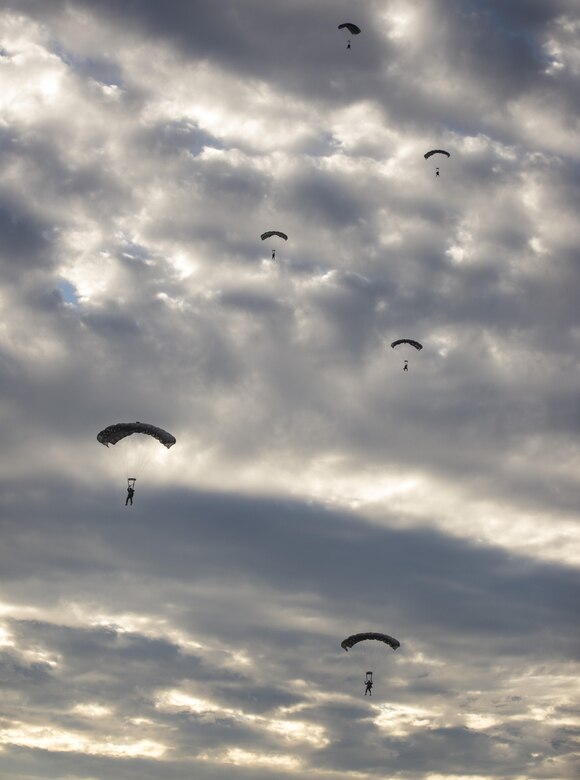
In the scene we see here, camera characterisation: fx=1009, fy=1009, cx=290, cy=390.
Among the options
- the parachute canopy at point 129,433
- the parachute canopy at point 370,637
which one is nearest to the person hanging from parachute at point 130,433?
the parachute canopy at point 129,433

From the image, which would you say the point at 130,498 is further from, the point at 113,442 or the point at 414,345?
the point at 414,345

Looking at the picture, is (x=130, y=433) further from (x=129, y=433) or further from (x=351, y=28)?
(x=351, y=28)

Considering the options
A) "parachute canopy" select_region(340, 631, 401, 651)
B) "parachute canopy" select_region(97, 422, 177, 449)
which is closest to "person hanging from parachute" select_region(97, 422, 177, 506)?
"parachute canopy" select_region(97, 422, 177, 449)

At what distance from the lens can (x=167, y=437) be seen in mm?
83250

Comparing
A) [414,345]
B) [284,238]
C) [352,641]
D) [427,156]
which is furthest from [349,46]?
[352,641]

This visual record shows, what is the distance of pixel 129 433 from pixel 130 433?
0.11 m

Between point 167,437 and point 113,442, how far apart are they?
14.8 feet

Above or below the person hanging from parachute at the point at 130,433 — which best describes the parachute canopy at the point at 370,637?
below

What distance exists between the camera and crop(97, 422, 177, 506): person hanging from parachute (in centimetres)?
8238

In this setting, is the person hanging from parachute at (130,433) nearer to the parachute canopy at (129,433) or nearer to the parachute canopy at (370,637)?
the parachute canopy at (129,433)

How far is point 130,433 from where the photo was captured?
83.1m

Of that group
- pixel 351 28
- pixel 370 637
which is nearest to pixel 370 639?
pixel 370 637

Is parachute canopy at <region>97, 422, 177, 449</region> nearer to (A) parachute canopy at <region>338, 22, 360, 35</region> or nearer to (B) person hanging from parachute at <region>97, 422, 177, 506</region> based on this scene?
(B) person hanging from parachute at <region>97, 422, 177, 506</region>

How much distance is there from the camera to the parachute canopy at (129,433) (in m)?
82.4
